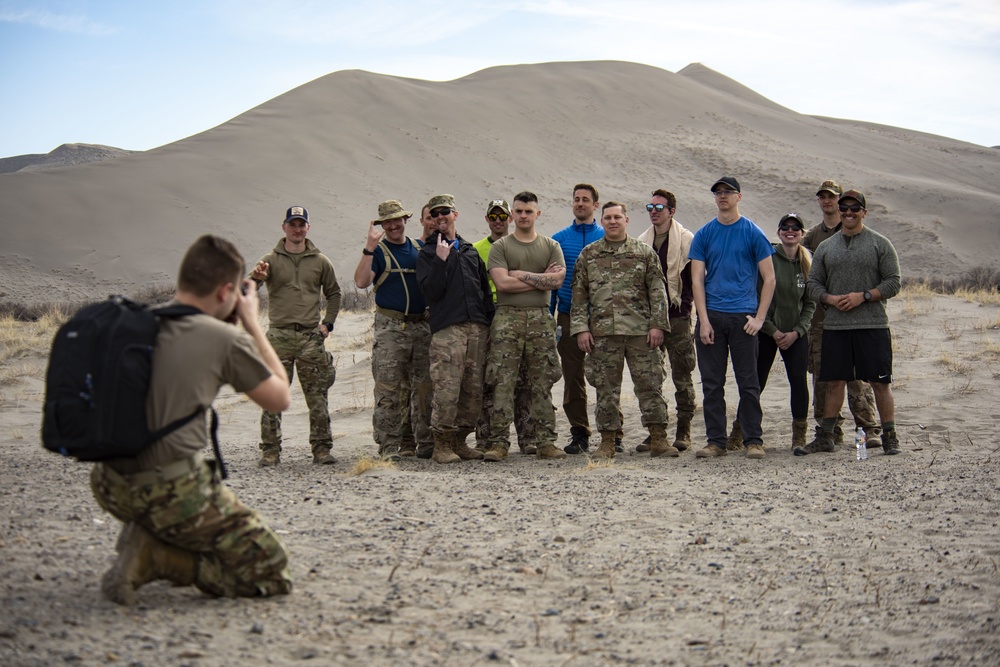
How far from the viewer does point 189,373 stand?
3721mm

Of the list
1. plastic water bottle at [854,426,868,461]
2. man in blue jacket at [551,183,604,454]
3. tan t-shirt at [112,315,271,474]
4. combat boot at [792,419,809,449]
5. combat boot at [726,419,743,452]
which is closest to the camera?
tan t-shirt at [112,315,271,474]

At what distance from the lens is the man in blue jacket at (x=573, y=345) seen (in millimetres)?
8797

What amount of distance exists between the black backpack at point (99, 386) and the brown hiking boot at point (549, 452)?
5.08 metres

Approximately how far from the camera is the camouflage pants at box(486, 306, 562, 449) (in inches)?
322

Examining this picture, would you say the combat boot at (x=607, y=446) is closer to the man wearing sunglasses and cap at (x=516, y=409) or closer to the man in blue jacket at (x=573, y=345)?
the man in blue jacket at (x=573, y=345)

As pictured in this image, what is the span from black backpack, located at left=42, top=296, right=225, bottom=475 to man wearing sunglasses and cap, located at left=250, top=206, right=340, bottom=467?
4434mm

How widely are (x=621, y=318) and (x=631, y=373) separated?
484 mm

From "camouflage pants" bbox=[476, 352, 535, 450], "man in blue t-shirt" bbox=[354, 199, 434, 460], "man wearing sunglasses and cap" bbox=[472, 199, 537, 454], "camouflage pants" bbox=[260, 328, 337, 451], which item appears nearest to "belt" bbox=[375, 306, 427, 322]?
"man in blue t-shirt" bbox=[354, 199, 434, 460]

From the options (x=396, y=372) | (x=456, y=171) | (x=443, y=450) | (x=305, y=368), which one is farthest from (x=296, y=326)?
(x=456, y=171)

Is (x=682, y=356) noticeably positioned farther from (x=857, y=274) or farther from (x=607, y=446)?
(x=857, y=274)

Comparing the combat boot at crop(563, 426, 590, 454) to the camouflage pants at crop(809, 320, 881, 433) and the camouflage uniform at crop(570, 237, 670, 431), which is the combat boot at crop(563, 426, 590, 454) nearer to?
the camouflage uniform at crop(570, 237, 670, 431)

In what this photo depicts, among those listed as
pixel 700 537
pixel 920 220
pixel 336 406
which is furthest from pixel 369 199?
pixel 700 537

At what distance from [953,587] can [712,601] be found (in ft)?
3.90

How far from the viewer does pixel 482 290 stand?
27.4ft
